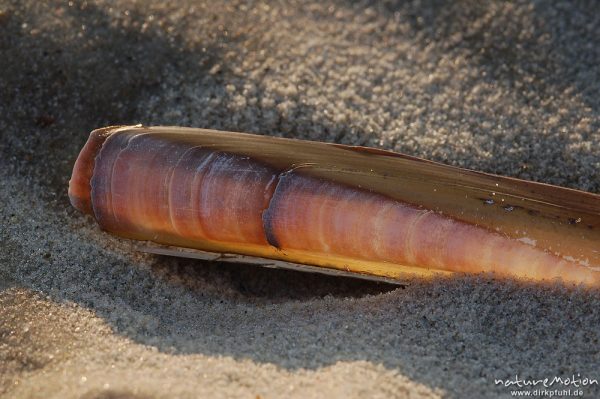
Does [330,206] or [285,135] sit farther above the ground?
[285,135]

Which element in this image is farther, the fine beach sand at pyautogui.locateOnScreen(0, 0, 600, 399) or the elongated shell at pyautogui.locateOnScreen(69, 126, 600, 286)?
the elongated shell at pyautogui.locateOnScreen(69, 126, 600, 286)

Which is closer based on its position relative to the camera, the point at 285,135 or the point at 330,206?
the point at 330,206

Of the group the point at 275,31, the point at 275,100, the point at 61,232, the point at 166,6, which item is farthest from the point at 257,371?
the point at 166,6

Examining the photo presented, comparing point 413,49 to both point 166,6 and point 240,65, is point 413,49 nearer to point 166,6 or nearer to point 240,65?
point 240,65

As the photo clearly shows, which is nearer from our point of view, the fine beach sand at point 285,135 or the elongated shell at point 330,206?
the fine beach sand at point 285,135
